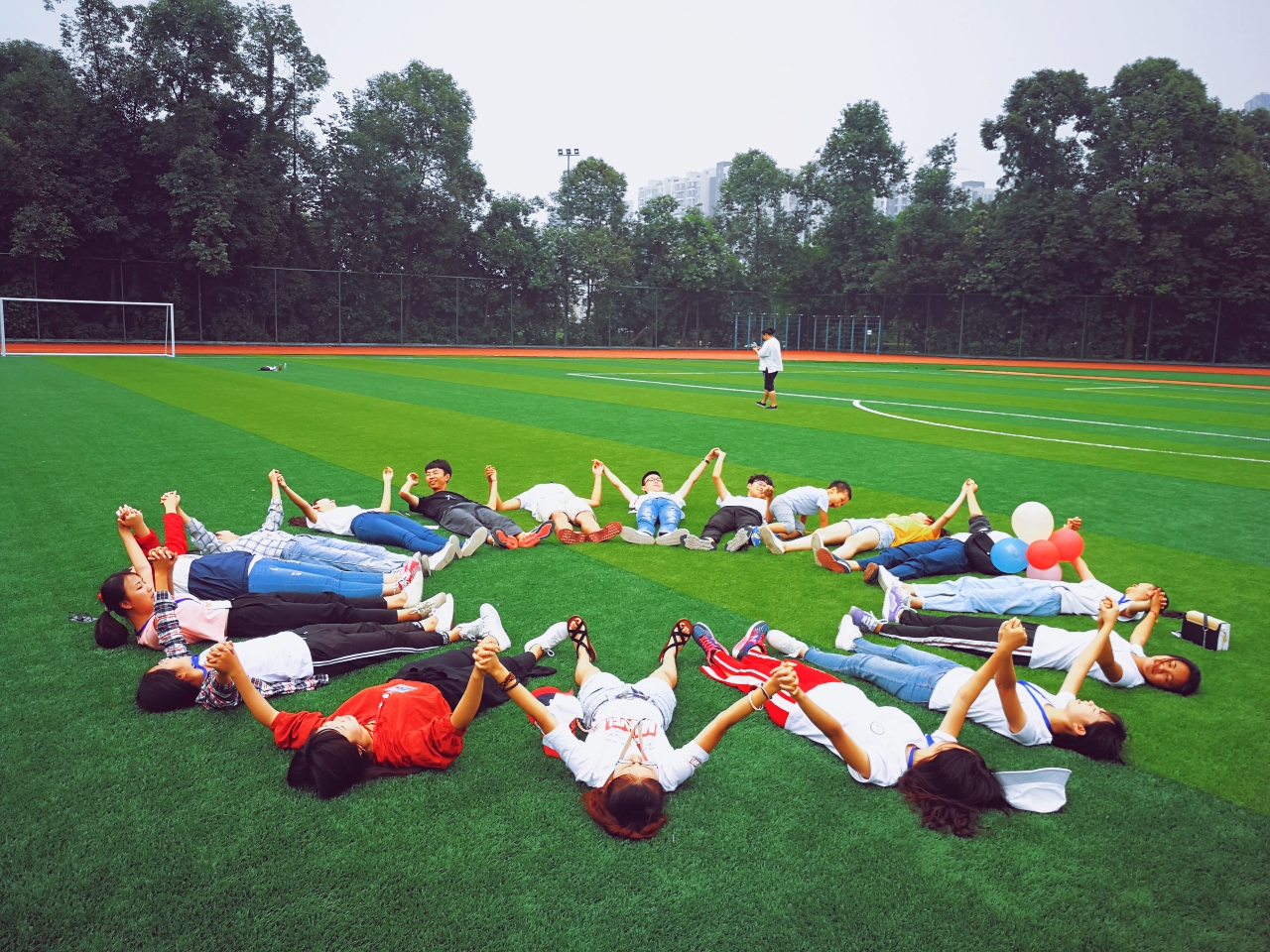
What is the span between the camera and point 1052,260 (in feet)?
137

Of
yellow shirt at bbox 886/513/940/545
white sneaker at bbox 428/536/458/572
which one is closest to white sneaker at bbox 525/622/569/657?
white sneaker at bbox 428/536/458/572

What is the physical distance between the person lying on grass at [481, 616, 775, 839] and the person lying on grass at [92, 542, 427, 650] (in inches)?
68.8

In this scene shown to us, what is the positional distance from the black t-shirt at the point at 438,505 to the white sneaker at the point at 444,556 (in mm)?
937

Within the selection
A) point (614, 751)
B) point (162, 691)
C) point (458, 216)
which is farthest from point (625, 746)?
point (458, 216)

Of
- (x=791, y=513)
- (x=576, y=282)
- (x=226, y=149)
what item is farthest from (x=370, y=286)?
(x=791, y=513)

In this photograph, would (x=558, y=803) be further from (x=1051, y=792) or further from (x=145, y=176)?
(x=145, y=176)

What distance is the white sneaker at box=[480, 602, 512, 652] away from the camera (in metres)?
4.73

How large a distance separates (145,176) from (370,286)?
10.1 metres

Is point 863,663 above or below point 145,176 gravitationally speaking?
below

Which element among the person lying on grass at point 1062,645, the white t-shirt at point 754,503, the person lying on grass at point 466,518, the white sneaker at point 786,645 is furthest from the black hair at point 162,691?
the white t-shirt at point 754,503

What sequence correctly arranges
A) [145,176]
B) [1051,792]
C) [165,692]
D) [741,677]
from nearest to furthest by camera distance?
[1051,792] → [165,692] → [741,677] → [145,176]

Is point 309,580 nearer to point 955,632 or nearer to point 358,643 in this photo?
point 358,643

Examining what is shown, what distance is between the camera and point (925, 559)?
245 inches

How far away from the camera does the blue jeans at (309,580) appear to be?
5.11 meters
